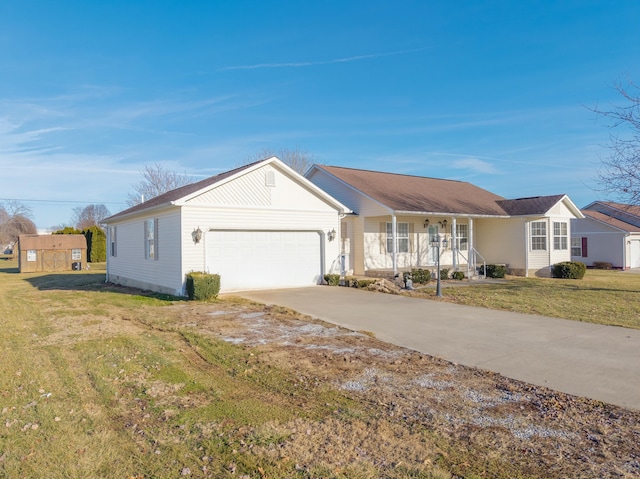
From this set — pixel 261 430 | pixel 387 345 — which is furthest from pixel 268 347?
pixel 261 430

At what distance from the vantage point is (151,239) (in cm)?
1619

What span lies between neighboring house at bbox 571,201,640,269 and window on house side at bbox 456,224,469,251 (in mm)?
11051

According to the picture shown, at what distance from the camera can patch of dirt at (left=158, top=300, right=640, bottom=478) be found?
3.68m

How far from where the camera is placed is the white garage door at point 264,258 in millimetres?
14766

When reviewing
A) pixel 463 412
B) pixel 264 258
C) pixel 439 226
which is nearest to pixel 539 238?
pixel 439 226

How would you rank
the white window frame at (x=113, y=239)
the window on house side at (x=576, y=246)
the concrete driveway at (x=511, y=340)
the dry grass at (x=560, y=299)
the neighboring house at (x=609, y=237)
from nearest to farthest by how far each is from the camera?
the concrete driveway at (x=511, y=340), the dry grass at (x=560, y=299), the white window frame at (x=113, y=239), the neighboring house at (x=609, y=237), the window on house side at (x=576, y=246)

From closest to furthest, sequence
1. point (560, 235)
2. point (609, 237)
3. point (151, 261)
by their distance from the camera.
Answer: point (151, 261) < point (560, 235) < point (609, 237)

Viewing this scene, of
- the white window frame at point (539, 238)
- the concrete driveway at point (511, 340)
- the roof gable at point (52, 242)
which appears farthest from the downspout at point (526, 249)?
the roof gable at point (52, 242)

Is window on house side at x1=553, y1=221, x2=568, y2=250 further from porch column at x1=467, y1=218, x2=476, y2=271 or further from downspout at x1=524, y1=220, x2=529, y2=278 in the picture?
porch column at x1=467, y1=218, x2=476, y2=271

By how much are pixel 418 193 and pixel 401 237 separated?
2637 millimetres

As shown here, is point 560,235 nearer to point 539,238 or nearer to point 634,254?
point 539,238

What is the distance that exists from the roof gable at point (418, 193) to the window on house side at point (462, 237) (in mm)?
1301

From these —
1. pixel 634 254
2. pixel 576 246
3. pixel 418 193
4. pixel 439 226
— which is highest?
pixel 418 193

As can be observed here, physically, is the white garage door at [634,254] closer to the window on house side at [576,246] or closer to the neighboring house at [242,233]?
the window on house side at [576,246]
